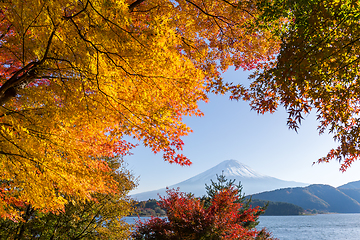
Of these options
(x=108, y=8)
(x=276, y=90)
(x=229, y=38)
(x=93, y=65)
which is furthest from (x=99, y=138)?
(x=229, y=38)

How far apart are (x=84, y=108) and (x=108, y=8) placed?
→ 8.01 feet

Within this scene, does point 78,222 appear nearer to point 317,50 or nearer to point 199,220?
point 199,220

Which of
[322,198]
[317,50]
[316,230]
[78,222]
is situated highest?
[317,50]

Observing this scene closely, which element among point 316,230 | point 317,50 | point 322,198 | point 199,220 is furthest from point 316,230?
point 322,198

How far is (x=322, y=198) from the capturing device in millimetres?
155500

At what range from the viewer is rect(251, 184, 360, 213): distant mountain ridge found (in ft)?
493

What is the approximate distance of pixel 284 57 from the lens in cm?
328

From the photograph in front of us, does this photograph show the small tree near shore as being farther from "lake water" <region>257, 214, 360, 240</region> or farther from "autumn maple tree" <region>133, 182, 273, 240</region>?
"lake water" <region>257, 214, 360, 240</region>

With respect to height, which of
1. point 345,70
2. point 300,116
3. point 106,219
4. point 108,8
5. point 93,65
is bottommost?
point 106,219

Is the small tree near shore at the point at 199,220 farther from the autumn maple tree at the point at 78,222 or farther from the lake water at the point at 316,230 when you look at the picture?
the lake water at the point at 316,230

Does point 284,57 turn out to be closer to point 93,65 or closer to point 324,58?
point 324,58

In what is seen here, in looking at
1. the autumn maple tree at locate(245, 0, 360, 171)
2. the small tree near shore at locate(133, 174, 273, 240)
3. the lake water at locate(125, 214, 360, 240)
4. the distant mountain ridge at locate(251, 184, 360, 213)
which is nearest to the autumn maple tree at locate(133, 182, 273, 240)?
the small tree near shore at locate(133, 174, 273, 240)

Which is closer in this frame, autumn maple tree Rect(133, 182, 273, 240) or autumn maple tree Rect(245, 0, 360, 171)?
autumn maple tree Rect(245, 0, 360, 171)

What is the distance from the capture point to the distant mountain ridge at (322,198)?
15012 cm
